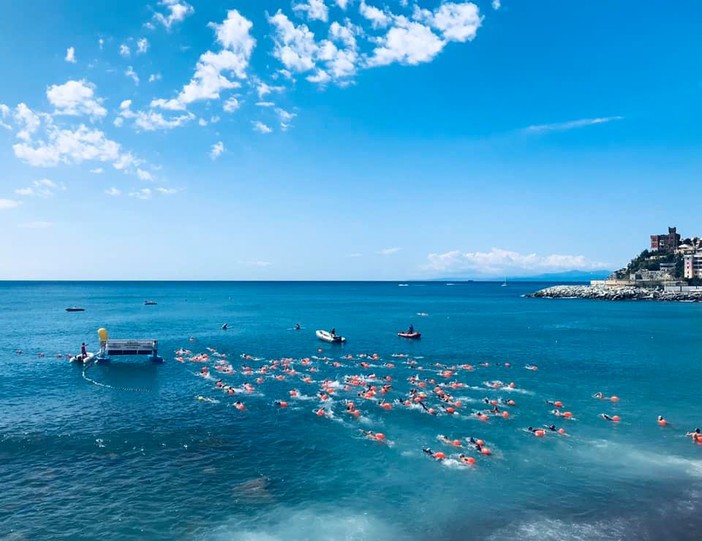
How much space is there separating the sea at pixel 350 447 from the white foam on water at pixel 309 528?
0.36 ft

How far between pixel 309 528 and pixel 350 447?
1140 cm

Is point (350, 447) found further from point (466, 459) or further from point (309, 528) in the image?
point (309, 528)

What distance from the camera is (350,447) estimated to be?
37.2 m

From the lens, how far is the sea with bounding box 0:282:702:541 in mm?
26750

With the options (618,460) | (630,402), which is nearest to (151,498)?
(618,460)

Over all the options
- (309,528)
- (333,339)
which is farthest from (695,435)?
(333,339)

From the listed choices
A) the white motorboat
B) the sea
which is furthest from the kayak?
the white motorboat

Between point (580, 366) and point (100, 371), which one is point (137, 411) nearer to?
point (100, 371)

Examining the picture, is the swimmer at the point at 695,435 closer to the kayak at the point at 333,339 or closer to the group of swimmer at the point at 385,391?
the group of swimmer at the point at 385,391

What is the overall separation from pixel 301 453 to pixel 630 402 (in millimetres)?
33982

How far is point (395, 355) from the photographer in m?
76.6

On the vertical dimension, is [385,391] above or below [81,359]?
Result: below

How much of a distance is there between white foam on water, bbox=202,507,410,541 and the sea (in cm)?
11

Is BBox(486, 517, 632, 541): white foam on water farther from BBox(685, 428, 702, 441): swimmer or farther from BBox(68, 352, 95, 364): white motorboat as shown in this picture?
BBox(68, 352, 95, 364): white motorboat
